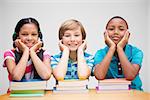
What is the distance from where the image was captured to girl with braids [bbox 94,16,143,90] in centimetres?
193

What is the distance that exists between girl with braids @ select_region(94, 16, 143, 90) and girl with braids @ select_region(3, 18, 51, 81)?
46 cm

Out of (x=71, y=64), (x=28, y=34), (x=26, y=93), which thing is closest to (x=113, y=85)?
(x=71, y=64)

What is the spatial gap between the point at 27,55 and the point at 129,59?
0.88 m

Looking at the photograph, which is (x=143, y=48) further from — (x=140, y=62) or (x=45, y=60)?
(x=45, y=60)

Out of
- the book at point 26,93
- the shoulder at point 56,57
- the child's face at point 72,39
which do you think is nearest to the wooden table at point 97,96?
the book at point 26,93

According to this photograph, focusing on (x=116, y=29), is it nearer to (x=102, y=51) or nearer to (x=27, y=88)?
(x=102, y=51)

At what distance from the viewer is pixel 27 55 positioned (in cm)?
190

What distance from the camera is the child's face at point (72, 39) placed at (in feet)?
6.43

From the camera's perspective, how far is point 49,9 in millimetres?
1985

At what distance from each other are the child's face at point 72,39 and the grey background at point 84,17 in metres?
0.07

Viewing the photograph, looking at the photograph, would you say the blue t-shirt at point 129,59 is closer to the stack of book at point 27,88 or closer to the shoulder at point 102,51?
the shoulder at point 102,51

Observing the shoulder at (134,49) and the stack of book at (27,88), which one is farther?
the shoulder at (134,49)

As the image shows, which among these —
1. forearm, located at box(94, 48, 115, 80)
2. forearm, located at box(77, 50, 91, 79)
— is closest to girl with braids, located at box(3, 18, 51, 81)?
forearm, located at box(77, 50, 91, 79)

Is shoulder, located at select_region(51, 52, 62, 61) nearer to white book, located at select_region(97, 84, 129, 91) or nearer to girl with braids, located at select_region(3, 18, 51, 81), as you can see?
girl with braids, located at select_region(3, 18, 51, 81)
